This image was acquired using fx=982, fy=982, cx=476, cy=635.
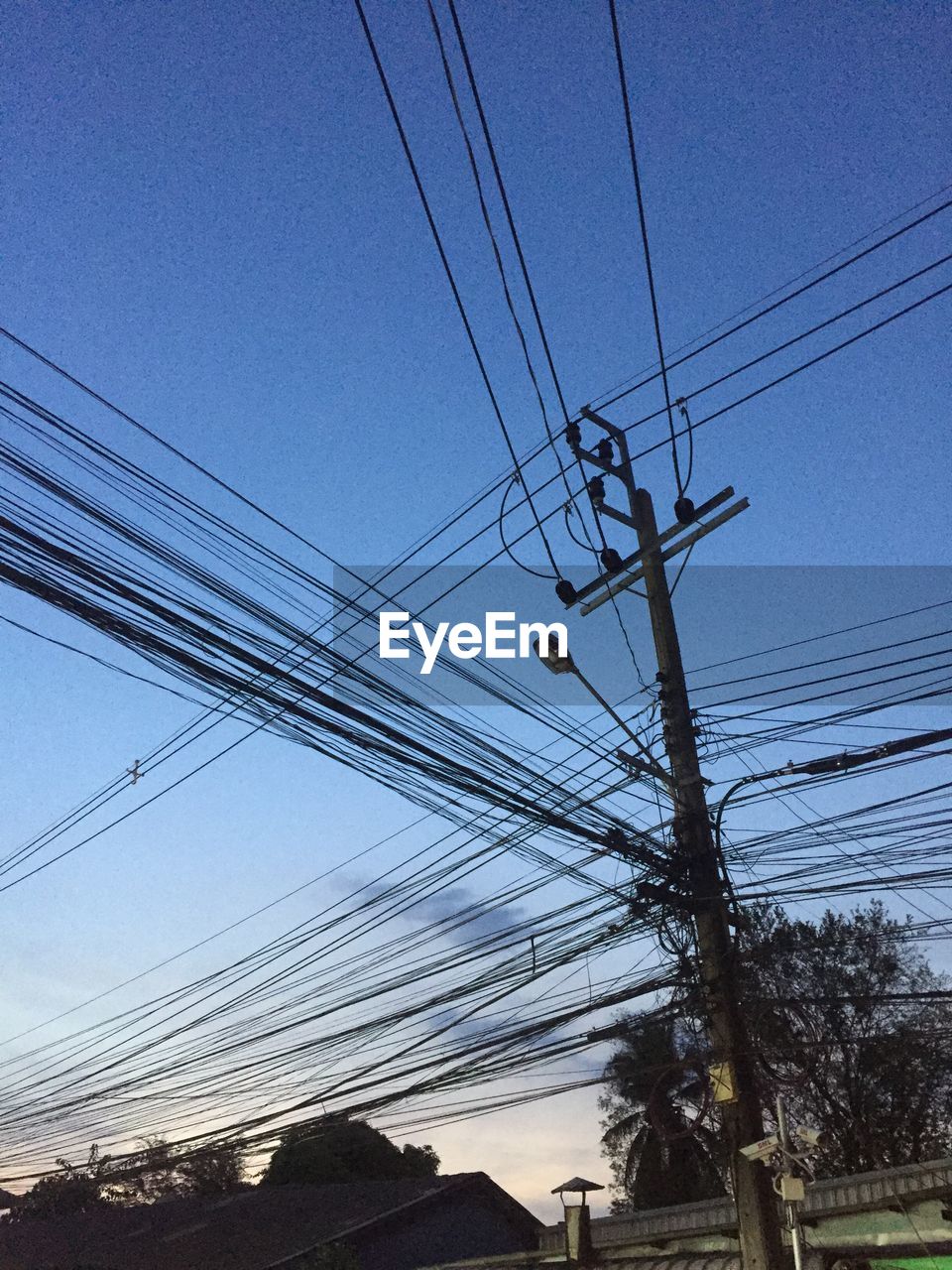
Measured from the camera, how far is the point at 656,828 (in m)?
10.4

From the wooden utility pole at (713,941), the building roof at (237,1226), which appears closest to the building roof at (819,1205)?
the wooden utility pole at (713,941)

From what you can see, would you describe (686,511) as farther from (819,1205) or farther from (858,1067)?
(858,1067)

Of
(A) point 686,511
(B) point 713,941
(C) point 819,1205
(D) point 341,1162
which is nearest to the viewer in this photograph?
(B) point 713,941

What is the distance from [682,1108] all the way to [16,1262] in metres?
19.3

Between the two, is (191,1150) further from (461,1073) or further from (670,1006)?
(670,1006)

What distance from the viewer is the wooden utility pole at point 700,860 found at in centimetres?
834

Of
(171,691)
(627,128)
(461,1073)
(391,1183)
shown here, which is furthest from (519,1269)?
(627,128)

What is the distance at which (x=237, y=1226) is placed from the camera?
80.7 feet

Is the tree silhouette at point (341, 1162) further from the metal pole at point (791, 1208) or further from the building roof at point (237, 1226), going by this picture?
the metal pole at point (791, 1208)

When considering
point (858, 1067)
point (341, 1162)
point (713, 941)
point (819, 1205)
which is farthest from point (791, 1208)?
point (341, 1162)

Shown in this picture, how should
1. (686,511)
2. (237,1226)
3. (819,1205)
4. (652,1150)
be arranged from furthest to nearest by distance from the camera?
(652,1150) → (237,1226) → (819,1205) → (686,511)

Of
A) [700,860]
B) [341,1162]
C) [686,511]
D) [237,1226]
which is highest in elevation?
[686,511]

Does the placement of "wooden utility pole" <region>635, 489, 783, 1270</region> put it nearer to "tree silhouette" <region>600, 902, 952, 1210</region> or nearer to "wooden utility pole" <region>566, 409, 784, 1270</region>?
"wooden utility pole" <region>566, 409, 784, 1270</region>

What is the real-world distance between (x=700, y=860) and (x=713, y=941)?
30.6 inches
